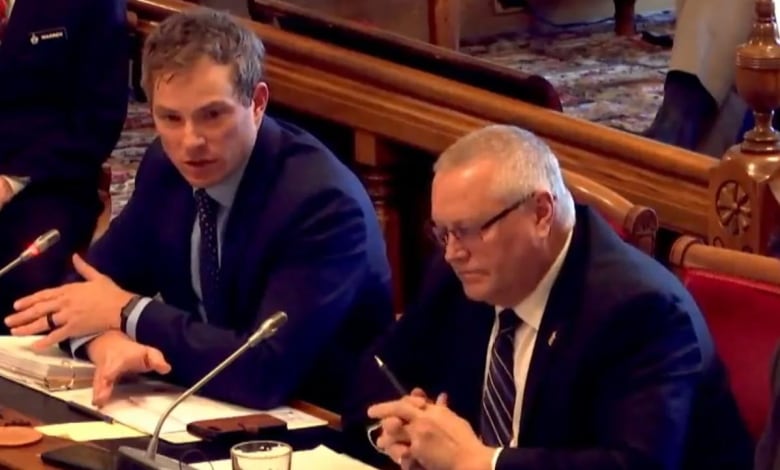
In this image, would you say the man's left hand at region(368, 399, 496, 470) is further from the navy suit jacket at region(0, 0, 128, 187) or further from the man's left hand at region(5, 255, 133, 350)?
the navy suit jacket at region(0, 0, 128, 187)

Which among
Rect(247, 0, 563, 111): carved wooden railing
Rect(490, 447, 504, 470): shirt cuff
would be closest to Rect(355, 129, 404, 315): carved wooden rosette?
Rect(247, 0, 563, 111): carved wooden railing

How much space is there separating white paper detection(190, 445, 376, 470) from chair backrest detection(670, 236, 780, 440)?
56cm

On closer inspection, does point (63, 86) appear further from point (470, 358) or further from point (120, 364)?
point (470, 358)

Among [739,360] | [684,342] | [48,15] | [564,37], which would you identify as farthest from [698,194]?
[564,37]

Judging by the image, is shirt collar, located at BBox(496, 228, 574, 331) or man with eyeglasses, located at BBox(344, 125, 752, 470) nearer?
man with eyeglasses, located at BBox(344, 125, 752, 470)

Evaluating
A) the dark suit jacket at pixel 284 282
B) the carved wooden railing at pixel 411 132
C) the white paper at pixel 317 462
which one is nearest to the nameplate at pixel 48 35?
the carved wooden railing at pixel 411 132

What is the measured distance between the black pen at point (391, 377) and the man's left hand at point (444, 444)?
5.6 inches

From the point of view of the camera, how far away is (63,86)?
3.90 metres

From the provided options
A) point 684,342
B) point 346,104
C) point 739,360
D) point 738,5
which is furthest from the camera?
point 738,5

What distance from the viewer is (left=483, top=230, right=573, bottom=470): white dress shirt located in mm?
2318

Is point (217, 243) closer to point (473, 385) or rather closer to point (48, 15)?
point (473, 385)

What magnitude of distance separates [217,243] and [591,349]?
2.88 feet

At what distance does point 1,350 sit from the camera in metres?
2.86

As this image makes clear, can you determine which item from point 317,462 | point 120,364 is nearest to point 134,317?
point 120,364
